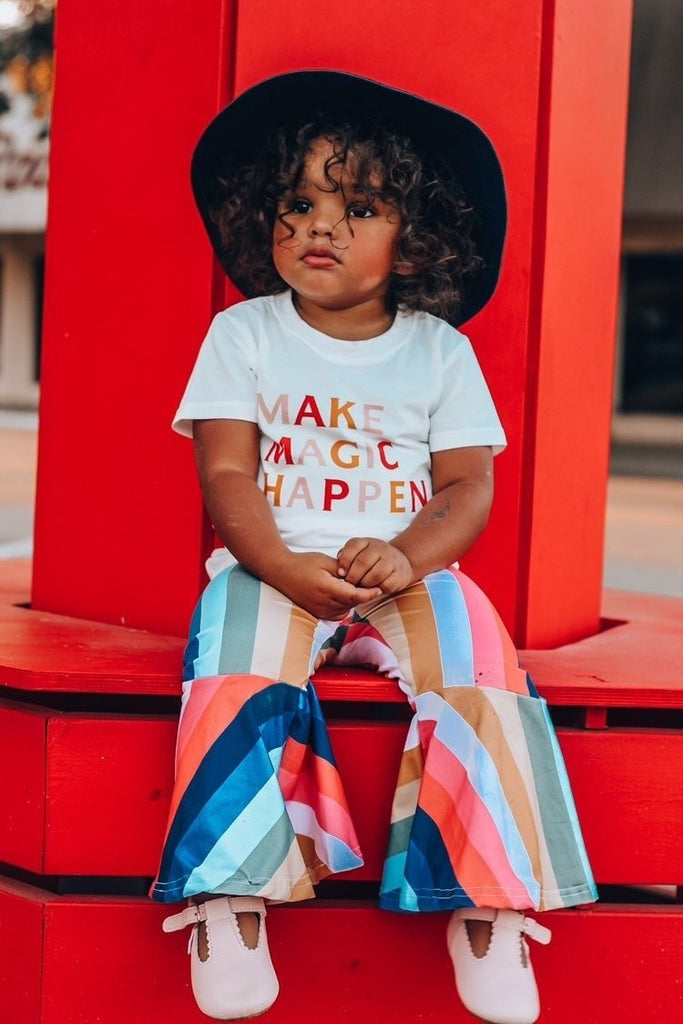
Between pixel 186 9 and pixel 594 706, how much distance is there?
59.0 inches

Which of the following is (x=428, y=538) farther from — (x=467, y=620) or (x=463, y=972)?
(x=463, y=972)

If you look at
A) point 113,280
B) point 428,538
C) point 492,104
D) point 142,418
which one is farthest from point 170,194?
point 428,538

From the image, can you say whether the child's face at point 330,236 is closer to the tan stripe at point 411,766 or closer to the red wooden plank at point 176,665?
the red wooden plank at point 176,665

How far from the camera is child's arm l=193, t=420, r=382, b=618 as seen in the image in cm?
200

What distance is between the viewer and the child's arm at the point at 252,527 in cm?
200

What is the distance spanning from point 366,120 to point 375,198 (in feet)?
0.51

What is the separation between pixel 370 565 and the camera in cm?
200

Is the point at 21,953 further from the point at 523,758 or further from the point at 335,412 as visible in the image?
the point at 335,412

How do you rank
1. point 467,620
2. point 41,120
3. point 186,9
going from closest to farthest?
point 467,620 → point 186,9 → point 41,120

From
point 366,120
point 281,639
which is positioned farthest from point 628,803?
point 366,120

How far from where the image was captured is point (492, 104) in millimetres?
2518

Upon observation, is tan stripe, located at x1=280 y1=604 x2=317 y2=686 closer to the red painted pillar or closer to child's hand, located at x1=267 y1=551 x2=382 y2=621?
child's hand, located at x1=267 y1=551 x2=382 y2=621

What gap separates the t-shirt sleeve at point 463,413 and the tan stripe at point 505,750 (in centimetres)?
50

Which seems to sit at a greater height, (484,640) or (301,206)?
(301,206)
